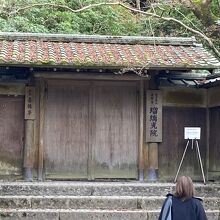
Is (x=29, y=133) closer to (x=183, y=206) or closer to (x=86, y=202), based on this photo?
(x=86, y=202)

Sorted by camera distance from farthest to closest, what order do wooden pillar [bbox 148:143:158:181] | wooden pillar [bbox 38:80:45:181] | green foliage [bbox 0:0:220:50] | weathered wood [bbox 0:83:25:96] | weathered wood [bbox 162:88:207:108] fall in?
green foliage [bbox 0:0:220:50] < weathered wood [bbox 162:88:207:108] < wooden pillar [bbox 148:143:158:181] < weathered wood [bbox 0:83:25:96] < wooden pillar [bbox 38:80:45:181]

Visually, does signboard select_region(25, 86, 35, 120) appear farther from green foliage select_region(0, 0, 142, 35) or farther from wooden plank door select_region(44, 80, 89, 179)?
green foliage select_region(0, 0, 142, 35)

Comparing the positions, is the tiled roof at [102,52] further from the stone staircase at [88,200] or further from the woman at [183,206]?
the woman at [183,206]

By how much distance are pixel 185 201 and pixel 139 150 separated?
7.28 m

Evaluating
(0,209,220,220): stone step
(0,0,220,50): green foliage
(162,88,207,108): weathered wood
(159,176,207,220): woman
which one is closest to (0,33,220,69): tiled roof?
(162,88,207,108): weathered wood

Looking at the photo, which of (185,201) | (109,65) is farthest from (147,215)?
(185,201)

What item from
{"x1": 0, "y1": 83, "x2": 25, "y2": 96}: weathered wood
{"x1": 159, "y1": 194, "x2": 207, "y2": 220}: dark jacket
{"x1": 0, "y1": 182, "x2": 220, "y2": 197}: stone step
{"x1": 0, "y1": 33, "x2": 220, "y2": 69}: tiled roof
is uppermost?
{"x1": 0, "y1": 33, "x2": 220, "y2": 69}: tiled roof

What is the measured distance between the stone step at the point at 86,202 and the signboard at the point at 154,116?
7.16 feet

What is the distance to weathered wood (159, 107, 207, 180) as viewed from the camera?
14148 millimetres

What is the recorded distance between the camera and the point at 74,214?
11.1m

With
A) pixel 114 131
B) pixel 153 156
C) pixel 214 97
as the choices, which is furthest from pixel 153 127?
pixel 214 97

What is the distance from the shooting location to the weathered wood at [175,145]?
14.1 m

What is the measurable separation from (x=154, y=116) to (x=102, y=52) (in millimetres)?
2135

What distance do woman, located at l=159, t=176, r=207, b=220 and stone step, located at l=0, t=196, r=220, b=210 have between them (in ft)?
17.1
